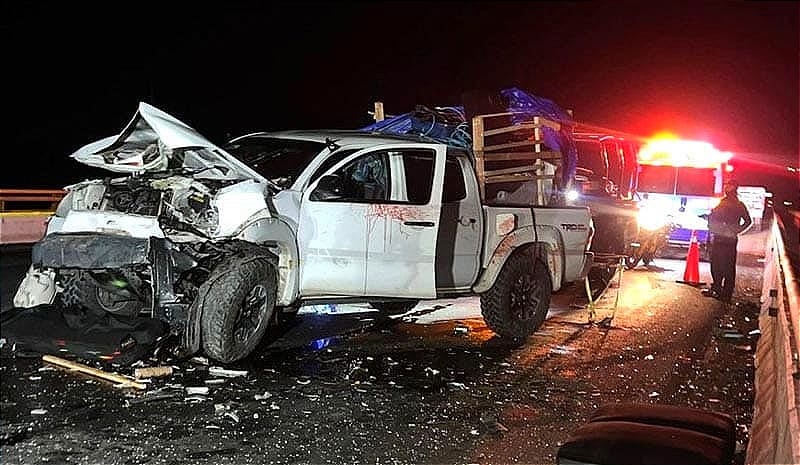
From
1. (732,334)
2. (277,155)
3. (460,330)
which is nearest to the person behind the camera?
(277,155)

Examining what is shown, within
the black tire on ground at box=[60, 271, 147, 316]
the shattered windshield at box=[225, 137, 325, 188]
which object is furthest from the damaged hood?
the black tire on ground at box=[60, 271, 147, 316]

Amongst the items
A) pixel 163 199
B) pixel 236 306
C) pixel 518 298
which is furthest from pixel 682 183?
pixel 163 199

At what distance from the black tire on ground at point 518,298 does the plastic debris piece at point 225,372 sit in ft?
9.28

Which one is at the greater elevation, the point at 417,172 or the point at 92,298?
the point at 417,172

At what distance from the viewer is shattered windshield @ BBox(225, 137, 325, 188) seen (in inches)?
286

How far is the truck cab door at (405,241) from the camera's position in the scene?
289 inches

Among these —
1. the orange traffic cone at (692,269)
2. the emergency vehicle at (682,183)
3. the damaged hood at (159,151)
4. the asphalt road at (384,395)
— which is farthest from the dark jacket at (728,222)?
the damaged hood at (159,151)

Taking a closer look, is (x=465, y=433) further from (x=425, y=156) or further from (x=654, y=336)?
(x=654, y=336)

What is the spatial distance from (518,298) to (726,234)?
16.1ft

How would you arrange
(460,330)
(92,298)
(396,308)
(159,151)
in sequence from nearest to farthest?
(159,151) → (92,298) → (460,330) → (396,308)

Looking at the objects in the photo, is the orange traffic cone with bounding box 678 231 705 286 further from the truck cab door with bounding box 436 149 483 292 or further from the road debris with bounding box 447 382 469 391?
the road debris with bounding box 447 382 469 391

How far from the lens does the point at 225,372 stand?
6621 millimetres

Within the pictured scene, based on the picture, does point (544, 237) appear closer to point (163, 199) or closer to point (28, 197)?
point (163, 199)

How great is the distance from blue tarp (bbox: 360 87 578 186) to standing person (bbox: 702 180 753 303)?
283 centimetres
